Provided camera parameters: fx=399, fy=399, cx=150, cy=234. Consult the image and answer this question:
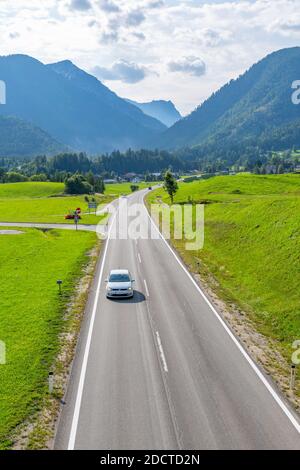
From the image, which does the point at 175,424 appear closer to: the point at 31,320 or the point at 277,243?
the point at 31,320

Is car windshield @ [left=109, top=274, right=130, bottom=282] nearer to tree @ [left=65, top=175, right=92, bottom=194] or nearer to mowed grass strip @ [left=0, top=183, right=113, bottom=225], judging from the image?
mowed grass strip @ [left=0, top=183, right=113, bottom=225]

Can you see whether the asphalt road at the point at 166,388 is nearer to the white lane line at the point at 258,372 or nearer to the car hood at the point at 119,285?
the white lane line at the point at 258,372

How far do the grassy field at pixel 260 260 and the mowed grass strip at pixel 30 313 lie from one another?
1216 cm

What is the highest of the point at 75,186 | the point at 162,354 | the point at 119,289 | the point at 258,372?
the point at 75,186

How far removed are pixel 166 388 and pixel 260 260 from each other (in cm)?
2181

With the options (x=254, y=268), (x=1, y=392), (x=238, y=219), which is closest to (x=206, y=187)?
(x=238, y=219)

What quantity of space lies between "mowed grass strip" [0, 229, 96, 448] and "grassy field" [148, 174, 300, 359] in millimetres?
12161

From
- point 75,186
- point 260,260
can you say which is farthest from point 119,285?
point 75,186

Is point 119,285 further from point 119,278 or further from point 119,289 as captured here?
point 119,278

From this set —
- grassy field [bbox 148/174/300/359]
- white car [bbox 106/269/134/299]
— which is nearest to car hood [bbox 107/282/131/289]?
white car [bbox 106/269/134/299]

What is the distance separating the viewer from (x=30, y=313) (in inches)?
1021

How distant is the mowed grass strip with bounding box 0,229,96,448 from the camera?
1661 cm
